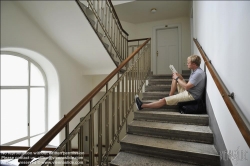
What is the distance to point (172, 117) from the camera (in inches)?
77.5

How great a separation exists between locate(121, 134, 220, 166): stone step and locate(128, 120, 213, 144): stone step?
2.5 inches

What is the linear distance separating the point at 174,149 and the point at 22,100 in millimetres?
2890

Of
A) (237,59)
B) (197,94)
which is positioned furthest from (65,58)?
(237,59)

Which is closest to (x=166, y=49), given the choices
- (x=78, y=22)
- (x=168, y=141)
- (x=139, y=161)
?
(x=78, y=22)

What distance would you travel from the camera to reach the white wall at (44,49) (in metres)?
2.15

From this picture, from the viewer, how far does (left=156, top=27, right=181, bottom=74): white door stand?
4656 mm

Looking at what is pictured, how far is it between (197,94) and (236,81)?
1117 millimetres

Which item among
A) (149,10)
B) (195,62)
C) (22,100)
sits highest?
(149,10)

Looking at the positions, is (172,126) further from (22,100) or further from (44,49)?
(22,100)

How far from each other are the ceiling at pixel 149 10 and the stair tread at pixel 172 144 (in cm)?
341

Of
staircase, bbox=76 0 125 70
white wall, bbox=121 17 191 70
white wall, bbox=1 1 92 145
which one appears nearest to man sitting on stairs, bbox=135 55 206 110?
staircase, bbox=76 0 125 70

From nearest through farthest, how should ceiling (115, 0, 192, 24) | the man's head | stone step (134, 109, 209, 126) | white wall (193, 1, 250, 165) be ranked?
white wall (193, 1, 250, 165) < stone step (134, 109, 209, 126) < the man's head < ceiling (115, 0, 192, 24)

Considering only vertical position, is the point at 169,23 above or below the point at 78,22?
above

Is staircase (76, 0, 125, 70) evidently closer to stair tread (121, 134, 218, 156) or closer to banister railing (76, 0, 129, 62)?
banister railing (76, 0, 129, 62)
